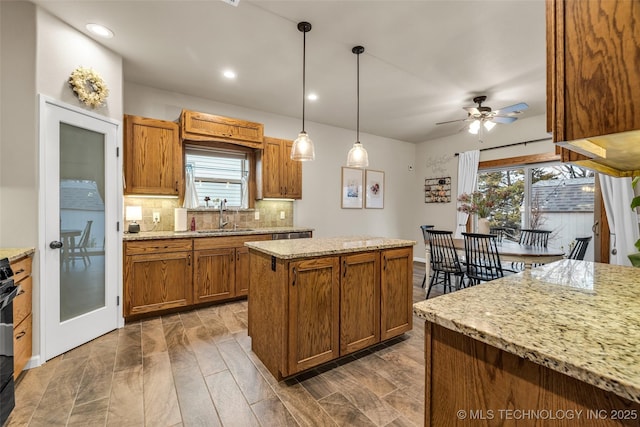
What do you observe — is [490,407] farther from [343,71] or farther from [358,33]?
[343,71]

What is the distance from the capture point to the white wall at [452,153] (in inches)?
183

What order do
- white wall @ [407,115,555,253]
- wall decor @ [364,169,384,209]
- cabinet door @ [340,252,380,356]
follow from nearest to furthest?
cabinet door @ [340,252,380,356]
white wall @ [407,115,555,253]
wall decor @ [364,169,384,209]

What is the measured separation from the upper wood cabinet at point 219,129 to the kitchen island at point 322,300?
77.9 inches

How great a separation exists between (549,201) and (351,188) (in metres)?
3.29

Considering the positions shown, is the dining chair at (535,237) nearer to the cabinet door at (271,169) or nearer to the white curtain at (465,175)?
the white curtain at (465,175)

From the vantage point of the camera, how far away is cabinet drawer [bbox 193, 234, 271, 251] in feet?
10.8

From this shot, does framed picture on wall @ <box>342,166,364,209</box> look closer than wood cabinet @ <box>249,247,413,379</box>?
No

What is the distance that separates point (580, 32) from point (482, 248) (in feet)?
10.1

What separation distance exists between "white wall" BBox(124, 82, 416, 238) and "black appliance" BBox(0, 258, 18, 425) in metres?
2.53

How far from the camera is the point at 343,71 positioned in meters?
3.19

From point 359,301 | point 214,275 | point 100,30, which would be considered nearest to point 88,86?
point 100,30

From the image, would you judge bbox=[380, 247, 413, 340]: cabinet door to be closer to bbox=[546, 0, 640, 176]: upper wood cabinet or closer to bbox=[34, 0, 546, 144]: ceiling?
bbox=[546, 0, 640, 176]: upper wood cabinet

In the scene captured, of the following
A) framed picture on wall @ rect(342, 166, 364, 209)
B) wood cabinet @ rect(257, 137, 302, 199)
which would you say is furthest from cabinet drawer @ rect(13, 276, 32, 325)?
framed picture on wall @ rect(342, 166, 364, 209)

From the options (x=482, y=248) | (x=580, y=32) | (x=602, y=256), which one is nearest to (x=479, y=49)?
(x=482, y=248)
